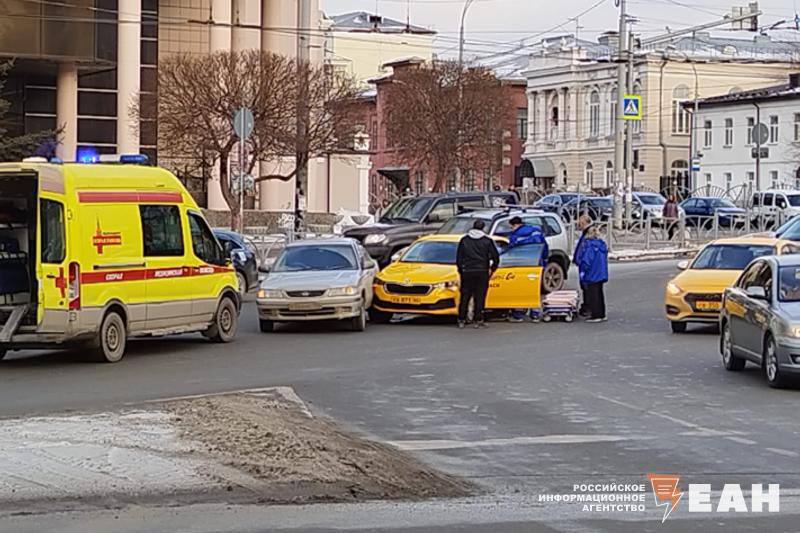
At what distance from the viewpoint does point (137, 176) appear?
19297mm

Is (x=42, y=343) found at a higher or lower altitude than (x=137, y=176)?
lower

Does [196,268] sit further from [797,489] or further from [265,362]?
[797,489]

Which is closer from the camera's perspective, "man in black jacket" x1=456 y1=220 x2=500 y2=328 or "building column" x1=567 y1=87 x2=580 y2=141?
"man in black jacket" x1=456 y1=220 x2=500 y2=328

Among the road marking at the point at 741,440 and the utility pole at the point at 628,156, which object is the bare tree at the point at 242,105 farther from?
the road marking at the point at 741,440

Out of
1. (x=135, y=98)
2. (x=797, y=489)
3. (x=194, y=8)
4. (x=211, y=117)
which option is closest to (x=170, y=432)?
(x=797, y=489)

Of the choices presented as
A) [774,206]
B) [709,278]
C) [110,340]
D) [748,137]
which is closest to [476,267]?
[709,278]

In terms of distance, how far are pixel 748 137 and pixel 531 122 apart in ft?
77.5

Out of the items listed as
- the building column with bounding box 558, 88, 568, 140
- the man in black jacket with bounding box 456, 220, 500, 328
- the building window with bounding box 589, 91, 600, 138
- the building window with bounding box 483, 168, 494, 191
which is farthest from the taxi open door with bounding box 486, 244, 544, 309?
the building column with bounding box 558, 88, 568, 140

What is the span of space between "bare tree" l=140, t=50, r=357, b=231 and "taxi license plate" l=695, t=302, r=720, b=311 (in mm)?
22614

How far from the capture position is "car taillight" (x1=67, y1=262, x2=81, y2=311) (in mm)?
17641

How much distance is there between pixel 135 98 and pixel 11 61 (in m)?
7.02

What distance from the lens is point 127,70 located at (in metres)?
54.3

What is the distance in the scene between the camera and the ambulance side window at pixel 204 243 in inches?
801

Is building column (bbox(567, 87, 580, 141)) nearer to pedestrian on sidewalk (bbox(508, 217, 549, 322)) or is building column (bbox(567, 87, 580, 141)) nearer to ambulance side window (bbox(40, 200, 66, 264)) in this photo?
pedestrian on sidewalk (bbox(508, 217, 549, 322))
